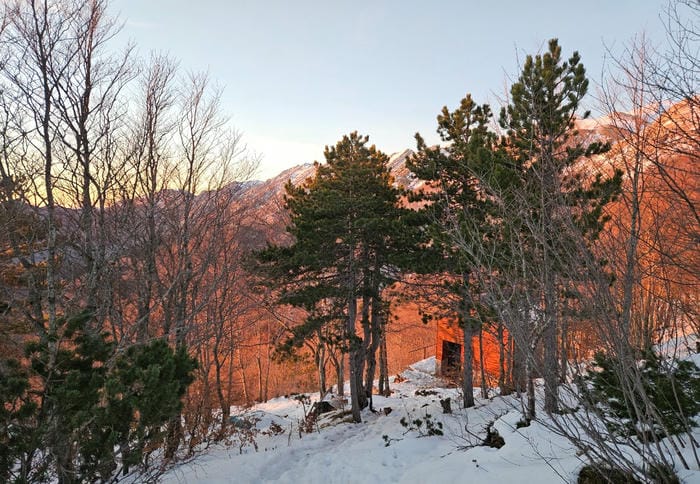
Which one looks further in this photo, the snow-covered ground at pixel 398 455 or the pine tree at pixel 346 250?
the pine tree at pixel 346 250

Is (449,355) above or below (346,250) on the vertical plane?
below

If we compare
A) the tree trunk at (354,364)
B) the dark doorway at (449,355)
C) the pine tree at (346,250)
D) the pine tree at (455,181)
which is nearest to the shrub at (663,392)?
the pine tree at (455,181)

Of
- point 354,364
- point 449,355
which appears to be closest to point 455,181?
point 354,364

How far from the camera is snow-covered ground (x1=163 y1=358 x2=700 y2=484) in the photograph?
6.18m

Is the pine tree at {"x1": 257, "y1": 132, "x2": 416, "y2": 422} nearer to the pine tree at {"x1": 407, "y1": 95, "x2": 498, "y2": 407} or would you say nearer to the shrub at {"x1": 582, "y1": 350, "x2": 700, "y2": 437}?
the pine tree at {"x1": 407, "y1": 95, "x2": 498, "y2": 407}

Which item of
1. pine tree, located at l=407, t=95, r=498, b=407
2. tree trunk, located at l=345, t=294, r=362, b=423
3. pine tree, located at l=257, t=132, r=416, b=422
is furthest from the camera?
tree trunk, located at l=345, t=294, r=362, b=423

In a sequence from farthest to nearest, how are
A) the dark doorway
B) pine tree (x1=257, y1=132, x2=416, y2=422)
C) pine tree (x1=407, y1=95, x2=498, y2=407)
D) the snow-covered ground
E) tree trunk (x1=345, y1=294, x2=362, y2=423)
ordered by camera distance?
1. the dark doorway
2. tree trunk (x1=345, y1=294, x2=362, y2=423)
3. pine tree (x1=257, y1=132, x2=416, y2=422)
4. pine tree (x1=407, y1=95, x2=498, y2=407)
5. the snow-covered ground

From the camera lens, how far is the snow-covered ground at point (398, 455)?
20.3ft

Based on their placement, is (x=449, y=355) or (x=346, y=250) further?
(x=449, y=355)

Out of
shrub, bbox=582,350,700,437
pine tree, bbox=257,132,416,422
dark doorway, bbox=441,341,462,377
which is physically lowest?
dark doorway, bbox=441,341,462,377

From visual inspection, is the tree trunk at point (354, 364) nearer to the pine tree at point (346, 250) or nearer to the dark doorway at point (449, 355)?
the pine tree at point (346, 250)

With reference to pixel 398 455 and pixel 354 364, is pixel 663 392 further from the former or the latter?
pixel 354 364

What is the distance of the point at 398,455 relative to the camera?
9.21 meters

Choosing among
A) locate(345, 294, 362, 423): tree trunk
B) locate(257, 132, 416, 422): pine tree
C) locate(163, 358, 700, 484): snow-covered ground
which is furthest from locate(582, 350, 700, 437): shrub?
locate(345, 294, 362, 423): tree trunk
